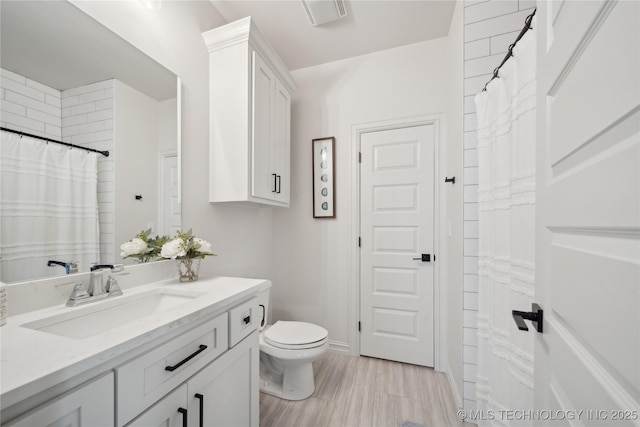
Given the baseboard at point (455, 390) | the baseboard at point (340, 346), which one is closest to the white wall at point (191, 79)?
the baseboard at point (340, 346)

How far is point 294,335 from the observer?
66.4 inches

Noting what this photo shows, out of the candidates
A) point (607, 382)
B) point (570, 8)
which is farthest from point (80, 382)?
point (570, 8)

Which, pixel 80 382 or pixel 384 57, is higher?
pixel 384 57

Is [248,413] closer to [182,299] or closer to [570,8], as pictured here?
[182,299]

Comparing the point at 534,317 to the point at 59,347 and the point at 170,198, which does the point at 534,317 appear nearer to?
the point at 59,347

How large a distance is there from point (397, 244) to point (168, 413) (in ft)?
6.00

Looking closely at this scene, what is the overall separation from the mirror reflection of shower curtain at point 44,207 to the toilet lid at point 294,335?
1.09 metres

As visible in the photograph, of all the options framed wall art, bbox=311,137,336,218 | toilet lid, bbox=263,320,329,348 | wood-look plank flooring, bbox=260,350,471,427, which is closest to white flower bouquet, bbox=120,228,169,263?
toilet lid, bbox=263,320,329,348

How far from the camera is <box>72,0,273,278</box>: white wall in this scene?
1.21 meters

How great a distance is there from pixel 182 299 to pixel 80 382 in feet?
1.89

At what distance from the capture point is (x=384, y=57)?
217 cm

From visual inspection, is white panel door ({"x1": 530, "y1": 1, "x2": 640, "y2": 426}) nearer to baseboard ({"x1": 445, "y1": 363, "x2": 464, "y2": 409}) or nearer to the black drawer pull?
the black drawer pull

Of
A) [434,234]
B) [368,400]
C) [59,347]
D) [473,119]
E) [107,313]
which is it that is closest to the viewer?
[59,347]

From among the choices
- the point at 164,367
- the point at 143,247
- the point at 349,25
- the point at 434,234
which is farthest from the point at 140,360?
the point at 349,25
